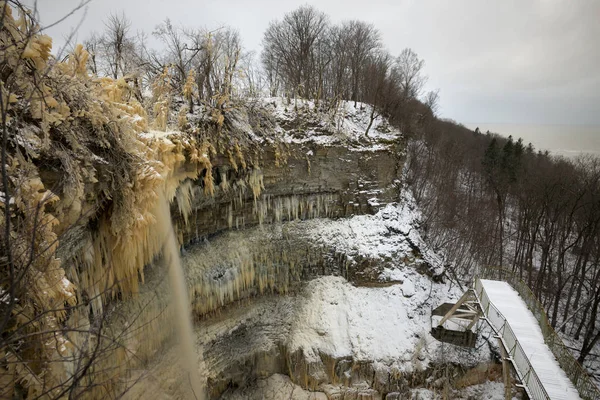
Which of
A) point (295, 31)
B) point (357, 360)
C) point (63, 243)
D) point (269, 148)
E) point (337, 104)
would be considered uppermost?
point (295, 31)

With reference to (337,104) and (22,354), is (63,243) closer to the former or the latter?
(22,354)

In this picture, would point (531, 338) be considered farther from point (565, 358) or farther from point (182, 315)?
point (182, 315)

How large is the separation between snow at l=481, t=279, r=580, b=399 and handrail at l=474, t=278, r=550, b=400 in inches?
5.6

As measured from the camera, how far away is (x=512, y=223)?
2567cm

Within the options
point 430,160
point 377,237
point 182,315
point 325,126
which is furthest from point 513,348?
point 430,160

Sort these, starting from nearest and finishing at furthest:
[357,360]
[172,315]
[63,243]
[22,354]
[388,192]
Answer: [22,354] < [63,243] < [172,315] < [357,360] < [388,192]

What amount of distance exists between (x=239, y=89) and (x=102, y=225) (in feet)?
32.4

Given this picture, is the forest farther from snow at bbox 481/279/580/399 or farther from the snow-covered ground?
snow at bbox 481/279/580/399

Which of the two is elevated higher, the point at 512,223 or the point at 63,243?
the point at 63,243

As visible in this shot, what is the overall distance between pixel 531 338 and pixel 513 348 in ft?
2.02

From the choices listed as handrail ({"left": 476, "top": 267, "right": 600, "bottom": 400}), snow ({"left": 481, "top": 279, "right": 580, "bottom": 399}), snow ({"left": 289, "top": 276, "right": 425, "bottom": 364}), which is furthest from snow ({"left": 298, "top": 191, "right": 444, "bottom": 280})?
handrail ({"left": 476, "top": 267, "right": 600, "bottom": 400})

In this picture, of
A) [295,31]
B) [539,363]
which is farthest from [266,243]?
[295,31]

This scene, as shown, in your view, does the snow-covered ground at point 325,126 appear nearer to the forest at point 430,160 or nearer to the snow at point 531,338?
the forest at point 430,160

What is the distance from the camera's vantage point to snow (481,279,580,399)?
6852 mm
